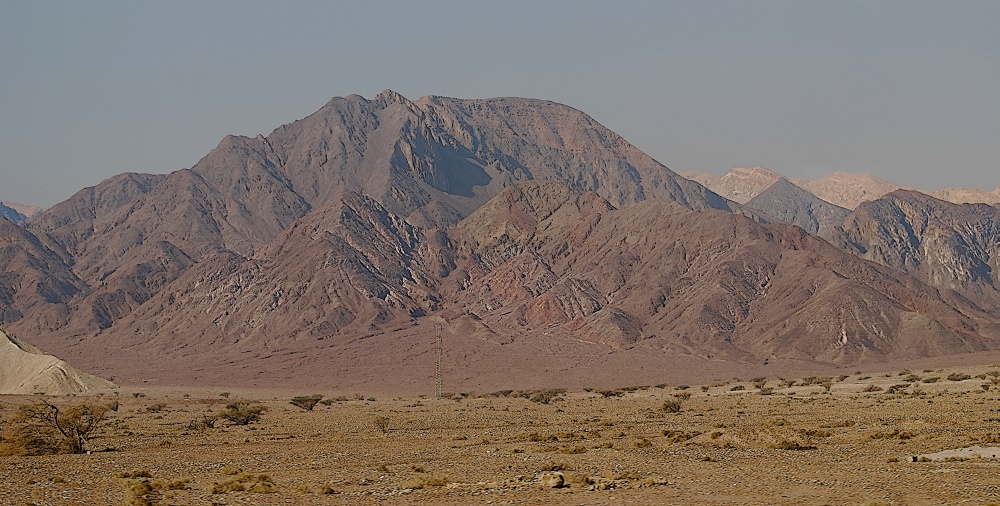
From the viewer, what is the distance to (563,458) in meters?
38.2

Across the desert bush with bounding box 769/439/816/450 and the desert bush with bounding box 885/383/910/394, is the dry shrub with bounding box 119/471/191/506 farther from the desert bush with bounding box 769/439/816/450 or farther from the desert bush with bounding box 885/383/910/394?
the desert bush with bounding box 885/383/910/394

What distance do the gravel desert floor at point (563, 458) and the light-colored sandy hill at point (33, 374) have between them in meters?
31.6

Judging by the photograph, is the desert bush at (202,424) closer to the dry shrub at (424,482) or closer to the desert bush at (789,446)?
the dry shrub at (424,482)

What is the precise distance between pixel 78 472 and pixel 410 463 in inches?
461

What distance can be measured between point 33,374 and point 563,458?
264 feet

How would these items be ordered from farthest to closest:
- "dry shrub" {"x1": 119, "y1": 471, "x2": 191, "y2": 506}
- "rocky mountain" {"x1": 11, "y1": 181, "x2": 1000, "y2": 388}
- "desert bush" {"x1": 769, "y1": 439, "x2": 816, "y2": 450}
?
"rocky mountain" {"x1": 11, "y1": 181, "x2": 1000, "y2": 388} → "desert bush" {"x1": 769, "y1": 439, "x2": 816, "y2": 450} → "dry shrub" {"x1": 119, "y1": 471, "x2": 191, "y2": 506}

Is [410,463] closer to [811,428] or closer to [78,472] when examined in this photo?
[78,472]

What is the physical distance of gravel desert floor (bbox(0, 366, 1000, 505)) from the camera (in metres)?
28.8

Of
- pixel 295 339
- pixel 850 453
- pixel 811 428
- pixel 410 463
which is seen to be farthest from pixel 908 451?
pixel 295 339

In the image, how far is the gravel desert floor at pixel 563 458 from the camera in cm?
2881

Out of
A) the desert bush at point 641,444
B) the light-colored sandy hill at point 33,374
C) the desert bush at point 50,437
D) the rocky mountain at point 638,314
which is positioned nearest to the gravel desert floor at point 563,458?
the desert bush at point 641,444

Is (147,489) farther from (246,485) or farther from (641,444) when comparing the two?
(641,444)

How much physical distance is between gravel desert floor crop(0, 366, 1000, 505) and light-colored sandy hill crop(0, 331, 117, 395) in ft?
104

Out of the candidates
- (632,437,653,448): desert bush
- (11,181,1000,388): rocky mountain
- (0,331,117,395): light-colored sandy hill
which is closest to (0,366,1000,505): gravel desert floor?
(632,437,653,448): desert bush
